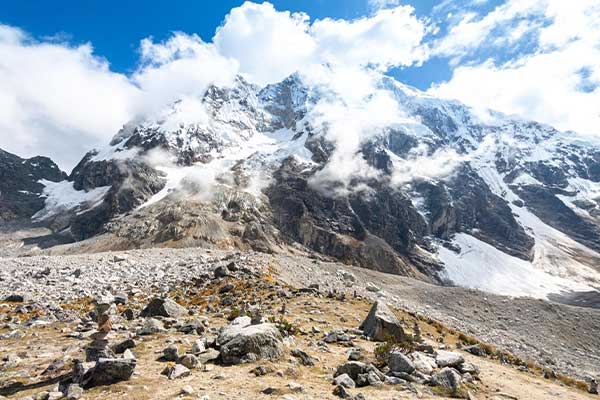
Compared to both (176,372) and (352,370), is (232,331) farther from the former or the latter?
(352,370)

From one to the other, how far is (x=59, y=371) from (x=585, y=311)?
67.5 meters

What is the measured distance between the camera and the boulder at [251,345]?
504 inches

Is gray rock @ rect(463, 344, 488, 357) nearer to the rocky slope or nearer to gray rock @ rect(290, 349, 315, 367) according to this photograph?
the rocky slope

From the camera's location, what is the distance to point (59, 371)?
1166 centimetres

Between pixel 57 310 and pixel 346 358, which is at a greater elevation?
pixel 346 358

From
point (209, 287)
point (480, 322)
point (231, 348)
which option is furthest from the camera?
point (480, 322)

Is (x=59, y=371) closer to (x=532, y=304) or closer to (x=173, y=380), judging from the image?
(x=173, y=380)

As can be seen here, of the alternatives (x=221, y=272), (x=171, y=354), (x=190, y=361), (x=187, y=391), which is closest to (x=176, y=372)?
(x=190, y=361)

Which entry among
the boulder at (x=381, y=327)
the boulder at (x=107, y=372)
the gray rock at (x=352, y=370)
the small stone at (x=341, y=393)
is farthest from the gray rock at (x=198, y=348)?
the boulder at (x=381, y=327)

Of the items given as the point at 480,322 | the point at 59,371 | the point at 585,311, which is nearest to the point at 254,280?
the point at 59,371

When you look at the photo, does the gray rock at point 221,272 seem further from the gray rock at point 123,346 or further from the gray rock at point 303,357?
the gray rock at point 303,357

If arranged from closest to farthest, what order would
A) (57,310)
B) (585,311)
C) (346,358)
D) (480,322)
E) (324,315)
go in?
(346,358), (57,310), (324,315), (480,322), (585,311)

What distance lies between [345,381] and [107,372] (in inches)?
258

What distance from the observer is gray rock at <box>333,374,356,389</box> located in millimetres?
11492
